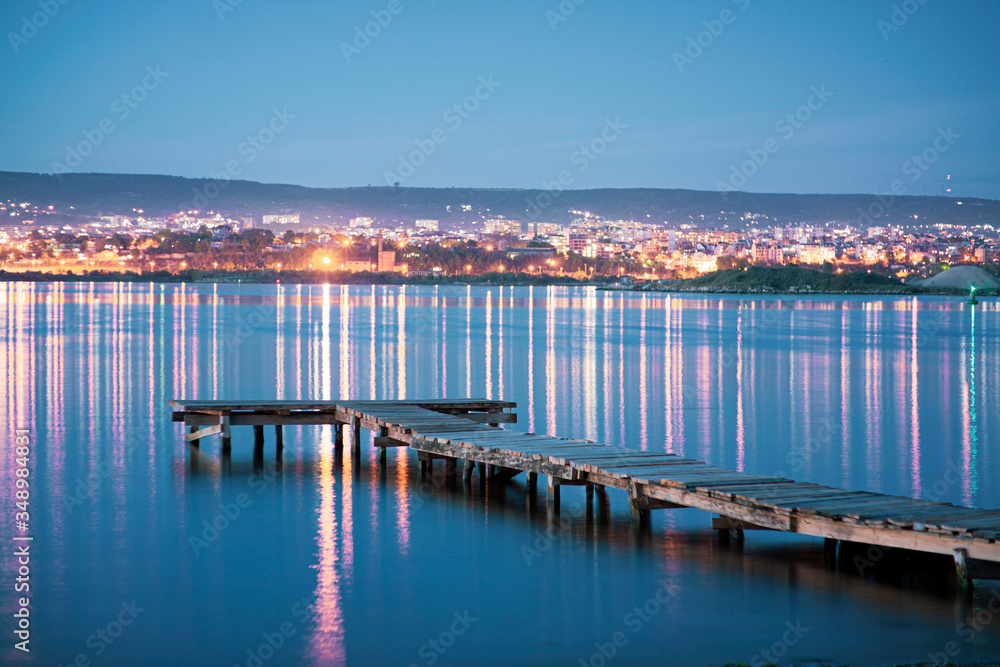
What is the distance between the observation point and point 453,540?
8195mm

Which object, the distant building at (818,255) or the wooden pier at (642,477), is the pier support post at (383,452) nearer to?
the wooden pier at (642,477)

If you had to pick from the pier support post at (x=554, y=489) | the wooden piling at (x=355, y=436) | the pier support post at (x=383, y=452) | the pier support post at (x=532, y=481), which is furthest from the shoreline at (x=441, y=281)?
the pier support post at (x=554, y=489)

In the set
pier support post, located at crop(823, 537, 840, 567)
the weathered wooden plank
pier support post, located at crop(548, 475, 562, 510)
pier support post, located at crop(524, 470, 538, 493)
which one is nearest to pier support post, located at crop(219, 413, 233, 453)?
the weathered wooden plank

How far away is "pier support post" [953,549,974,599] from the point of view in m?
6.35

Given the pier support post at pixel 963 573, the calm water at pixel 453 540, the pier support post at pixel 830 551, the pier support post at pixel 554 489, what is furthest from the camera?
the pier support post at pixel 554 489

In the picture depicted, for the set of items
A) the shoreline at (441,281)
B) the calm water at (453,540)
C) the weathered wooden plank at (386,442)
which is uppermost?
the shoreline at (441,281)

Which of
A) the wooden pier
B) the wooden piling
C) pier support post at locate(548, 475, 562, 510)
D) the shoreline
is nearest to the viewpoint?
the wooden pier

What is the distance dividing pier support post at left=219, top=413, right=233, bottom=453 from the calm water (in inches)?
6.6

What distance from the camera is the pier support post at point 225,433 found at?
11.8 m

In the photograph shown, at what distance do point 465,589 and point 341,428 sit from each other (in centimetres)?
543

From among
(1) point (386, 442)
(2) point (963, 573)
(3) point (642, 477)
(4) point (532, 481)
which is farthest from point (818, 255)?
(2) point (963, 573)

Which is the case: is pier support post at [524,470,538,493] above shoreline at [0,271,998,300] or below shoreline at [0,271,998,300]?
below

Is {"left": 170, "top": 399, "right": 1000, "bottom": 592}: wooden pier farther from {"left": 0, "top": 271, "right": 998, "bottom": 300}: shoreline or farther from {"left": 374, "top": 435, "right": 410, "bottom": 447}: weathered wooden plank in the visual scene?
{"left": 0, "top": 271, "right": 998, "bottom": 300}: shoreline

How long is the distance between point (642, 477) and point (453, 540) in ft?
4.84
